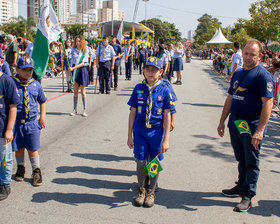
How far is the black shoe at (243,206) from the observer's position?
3865 millimetres

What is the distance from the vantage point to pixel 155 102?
3.81 m

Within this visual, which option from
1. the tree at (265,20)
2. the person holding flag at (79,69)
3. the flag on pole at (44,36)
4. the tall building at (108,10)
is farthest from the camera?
the tall building at (108,10)

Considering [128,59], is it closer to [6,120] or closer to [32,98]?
[32,98]

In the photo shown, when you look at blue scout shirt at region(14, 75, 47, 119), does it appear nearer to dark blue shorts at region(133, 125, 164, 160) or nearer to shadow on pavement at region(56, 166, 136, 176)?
shadow on pavement at region(56, 166, 136, 176)

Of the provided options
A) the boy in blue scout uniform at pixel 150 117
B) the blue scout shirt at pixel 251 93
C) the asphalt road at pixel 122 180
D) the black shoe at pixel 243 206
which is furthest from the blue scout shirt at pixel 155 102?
the black shoe at pixel 243 206

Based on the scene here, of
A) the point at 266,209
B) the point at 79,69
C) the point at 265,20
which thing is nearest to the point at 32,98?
the point at 266,209

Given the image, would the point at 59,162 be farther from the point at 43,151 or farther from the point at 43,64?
the point at 43,64

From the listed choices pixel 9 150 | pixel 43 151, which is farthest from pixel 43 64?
pixel 9 150

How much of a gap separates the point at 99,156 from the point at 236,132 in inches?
101

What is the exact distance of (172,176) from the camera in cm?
490

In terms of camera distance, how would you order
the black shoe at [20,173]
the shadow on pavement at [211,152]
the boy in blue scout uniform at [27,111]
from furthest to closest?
1. the shadow on pavement at [211,152]
2. the black shoe at [20,173]
3. the boy in blue scout uniform at [27,111]

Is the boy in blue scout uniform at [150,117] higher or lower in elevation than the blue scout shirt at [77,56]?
lower

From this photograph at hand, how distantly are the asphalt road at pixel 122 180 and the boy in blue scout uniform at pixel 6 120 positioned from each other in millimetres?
338

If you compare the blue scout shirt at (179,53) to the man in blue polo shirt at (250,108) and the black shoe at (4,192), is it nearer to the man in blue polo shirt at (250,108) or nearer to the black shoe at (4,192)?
the man in blue polo shirt at (250,108)
